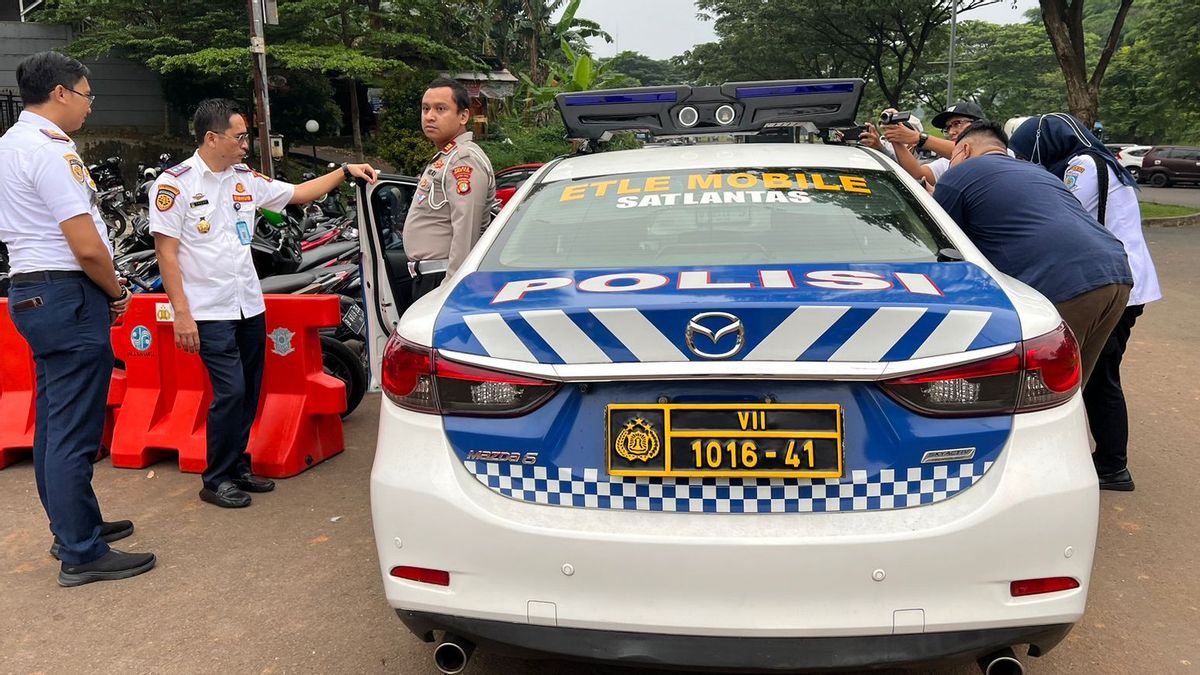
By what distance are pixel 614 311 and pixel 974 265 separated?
106 cm

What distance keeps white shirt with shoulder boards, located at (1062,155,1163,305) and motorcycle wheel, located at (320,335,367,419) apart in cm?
396

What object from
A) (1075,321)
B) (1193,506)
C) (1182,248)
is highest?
(1075,321)

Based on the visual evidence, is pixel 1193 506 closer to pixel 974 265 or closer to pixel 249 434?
pixel 974 265

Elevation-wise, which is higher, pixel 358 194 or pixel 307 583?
pixel 358 194

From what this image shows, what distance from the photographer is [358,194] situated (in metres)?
4.33

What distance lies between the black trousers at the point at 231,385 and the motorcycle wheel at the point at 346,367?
1.01 metres

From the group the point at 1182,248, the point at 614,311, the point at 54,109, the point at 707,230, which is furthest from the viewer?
the point at 1182,248

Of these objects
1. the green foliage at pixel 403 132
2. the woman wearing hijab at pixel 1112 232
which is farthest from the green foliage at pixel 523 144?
the woman wearing hijab at pixel 1112 232

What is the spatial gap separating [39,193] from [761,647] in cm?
291

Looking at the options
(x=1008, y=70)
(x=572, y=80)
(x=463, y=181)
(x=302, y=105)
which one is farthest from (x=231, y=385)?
(x=1008, y=70)

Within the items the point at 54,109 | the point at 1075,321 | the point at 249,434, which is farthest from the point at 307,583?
the point at 1075,321

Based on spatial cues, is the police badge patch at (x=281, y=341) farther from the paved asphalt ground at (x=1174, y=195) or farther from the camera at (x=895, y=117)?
the paved asphalt ground at (x=1174, y=195)

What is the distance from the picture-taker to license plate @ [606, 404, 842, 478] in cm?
200

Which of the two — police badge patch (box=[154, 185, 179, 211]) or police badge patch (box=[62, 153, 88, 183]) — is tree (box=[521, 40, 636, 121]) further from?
police badge patch (box=[62, 153, 88, 183])
